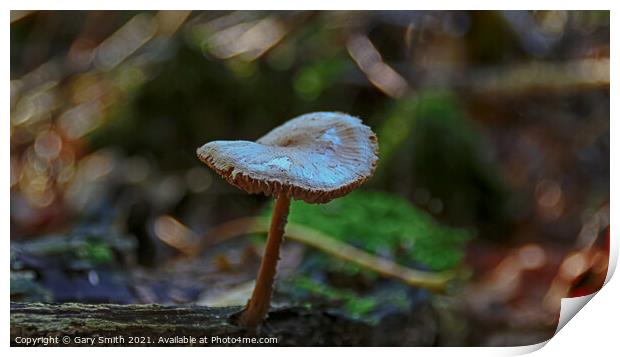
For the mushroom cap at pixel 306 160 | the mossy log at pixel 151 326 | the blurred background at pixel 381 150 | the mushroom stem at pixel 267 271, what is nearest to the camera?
the mushroom cap at pixel 306 160

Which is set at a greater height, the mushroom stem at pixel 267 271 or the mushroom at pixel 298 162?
the mushroom at pixel 298 162

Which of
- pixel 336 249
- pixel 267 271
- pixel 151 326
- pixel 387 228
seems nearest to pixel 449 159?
pixel 387 228

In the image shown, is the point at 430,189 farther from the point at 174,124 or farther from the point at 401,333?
the point at 174,124

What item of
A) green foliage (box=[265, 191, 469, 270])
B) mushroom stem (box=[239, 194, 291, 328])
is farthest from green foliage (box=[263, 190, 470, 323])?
mushroom stem (box=[239, 194, 291, 328])

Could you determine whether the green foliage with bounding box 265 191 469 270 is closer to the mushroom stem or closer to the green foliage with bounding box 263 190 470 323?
the green foliage with bounding box 263 190 470 323

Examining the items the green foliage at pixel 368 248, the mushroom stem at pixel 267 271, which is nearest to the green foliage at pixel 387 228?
the green foliage at pixel 368 248

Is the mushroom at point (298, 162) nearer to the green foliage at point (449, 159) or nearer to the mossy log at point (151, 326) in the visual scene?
the mossy log at point (151, 326)
